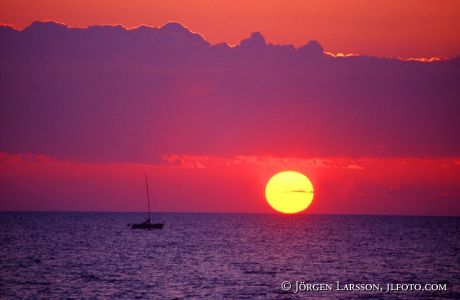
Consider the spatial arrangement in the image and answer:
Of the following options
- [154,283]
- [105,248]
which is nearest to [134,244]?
[105,248]

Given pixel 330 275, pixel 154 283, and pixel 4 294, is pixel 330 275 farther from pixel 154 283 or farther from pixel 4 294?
pixel 4 294

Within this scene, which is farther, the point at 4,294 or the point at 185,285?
the point at 185,285

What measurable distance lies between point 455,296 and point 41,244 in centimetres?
8577

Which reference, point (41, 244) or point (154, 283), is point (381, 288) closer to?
point (154, 283)

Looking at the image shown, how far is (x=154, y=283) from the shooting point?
74750 mm

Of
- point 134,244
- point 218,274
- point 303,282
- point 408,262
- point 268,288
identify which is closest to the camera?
point 268,288

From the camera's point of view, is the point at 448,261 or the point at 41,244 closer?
the point at 448,261

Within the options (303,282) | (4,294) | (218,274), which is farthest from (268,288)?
(4,294)

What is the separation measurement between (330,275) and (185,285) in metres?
20.2

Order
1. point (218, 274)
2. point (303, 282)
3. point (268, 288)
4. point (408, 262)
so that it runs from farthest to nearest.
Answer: point (408, 262)
point (218, 274)
point (303, 282)
point (268, 288)

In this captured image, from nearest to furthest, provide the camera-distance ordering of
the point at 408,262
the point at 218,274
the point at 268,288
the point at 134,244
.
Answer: the point at 268,288
the point at 218,274
the point at 408,262
the point at 134,244

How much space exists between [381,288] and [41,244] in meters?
77.9

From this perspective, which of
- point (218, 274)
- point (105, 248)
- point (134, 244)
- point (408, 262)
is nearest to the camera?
point (218, 274)

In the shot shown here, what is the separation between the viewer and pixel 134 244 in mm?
139125
